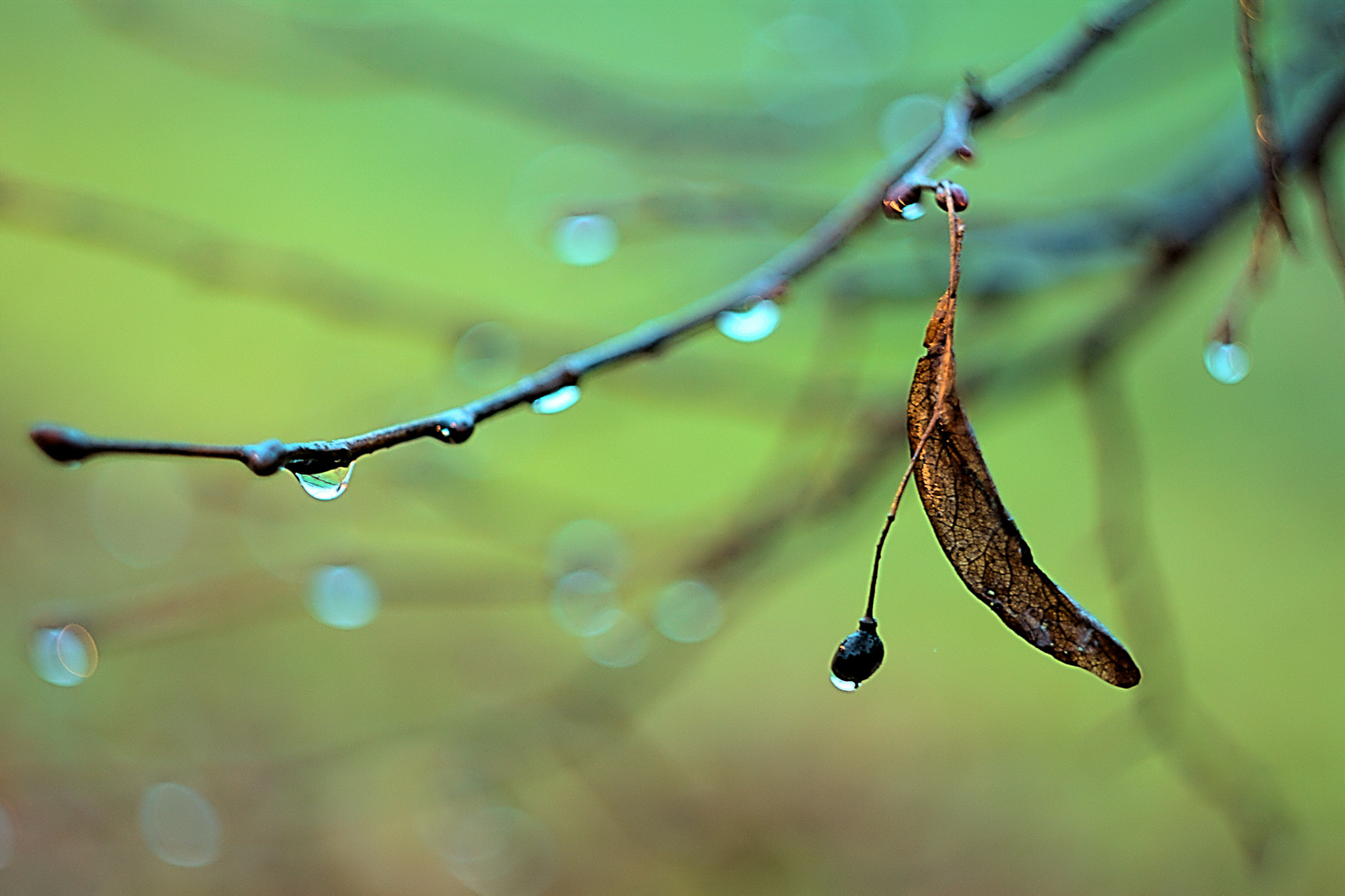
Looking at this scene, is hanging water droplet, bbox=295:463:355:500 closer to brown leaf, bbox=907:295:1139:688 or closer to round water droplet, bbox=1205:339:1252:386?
brown leaf, bbox=907:295:1139:688

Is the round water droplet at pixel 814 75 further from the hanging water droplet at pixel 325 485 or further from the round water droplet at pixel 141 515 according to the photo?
the round water droplet at pixel 141 515

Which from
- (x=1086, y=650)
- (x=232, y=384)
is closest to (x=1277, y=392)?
(x=1086, y=650)

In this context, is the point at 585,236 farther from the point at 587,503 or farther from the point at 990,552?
the point at 587,503

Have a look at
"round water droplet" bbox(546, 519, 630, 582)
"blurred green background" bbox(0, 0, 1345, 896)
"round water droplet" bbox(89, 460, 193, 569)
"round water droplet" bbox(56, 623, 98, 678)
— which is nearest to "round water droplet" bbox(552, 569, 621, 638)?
"round water droplet" bbox(546, 519, 630, 582)

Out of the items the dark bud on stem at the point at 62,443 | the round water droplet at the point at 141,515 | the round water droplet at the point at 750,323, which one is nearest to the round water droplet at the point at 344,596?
the round water droplet at the point at 750,323

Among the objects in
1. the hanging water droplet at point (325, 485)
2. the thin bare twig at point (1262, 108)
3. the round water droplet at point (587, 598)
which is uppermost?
the round water droplet at point (587, 598)

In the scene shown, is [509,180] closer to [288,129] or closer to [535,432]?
[288,129]

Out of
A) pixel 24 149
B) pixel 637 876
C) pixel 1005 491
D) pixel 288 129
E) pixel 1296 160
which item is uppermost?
pixel 288 129
